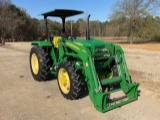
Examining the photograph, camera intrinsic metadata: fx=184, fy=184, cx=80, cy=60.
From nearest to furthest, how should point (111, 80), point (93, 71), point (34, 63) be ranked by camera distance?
1. point (93, 71)
2. point (111, 80)
3. point (34, 63)

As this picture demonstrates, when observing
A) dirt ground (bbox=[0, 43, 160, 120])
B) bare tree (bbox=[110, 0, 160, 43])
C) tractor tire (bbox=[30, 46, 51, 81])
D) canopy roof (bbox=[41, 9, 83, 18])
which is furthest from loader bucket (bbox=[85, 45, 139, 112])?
bare tree (bbox=[110, 0, 160, 43])

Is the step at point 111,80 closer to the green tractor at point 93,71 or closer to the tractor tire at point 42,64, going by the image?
the green tractor at point 93,71

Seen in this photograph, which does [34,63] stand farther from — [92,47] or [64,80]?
[92,47]

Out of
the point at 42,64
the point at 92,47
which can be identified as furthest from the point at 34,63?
the point at 92,47

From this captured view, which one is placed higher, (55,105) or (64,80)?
(64,80)

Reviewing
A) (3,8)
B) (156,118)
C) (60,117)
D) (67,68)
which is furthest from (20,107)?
(3,8)

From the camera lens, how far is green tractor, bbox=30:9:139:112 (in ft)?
13.5

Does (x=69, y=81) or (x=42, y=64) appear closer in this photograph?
(x=69, y=81)

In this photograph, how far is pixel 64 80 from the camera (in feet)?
15.6

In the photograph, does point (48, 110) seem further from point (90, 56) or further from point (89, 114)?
point (90, 56)

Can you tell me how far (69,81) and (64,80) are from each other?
0.31 metres


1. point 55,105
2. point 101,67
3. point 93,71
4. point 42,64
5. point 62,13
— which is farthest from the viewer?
point 62,13

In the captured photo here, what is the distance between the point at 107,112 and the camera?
13.0 ft

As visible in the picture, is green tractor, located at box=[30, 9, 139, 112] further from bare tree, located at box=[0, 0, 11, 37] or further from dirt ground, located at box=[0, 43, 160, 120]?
bare tree, located at box=[0, 0, 11, 37]
